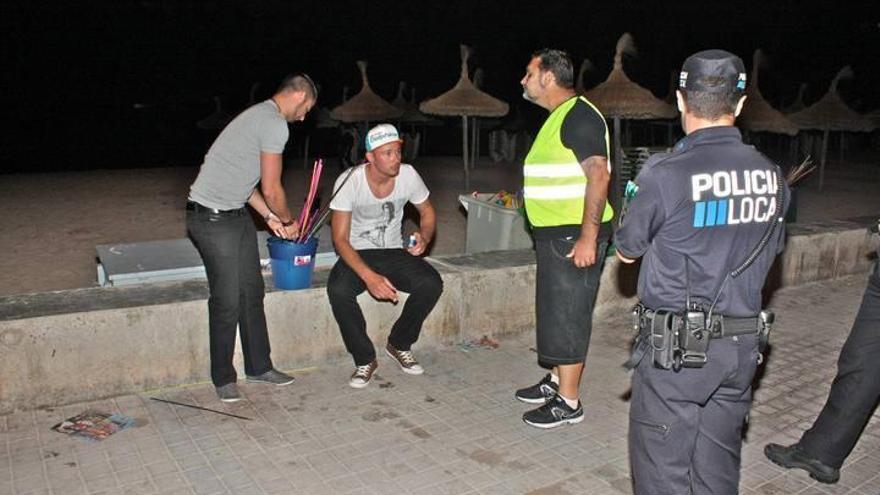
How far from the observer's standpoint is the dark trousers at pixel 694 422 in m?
2.73

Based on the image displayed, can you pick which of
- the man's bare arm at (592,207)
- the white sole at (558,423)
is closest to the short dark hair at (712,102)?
the man's bare arm at (592,207)

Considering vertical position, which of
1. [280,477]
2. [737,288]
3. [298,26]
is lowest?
[280,477]

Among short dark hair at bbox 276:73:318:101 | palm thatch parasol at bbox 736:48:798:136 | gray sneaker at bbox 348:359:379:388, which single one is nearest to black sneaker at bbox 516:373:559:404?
gray sneaker at bbox 348:359:379:388

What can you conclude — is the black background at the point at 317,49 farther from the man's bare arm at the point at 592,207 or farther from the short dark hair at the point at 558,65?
the man's bare arm at the point at 592,207

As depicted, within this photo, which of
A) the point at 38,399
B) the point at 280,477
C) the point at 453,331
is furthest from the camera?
the point at 453,331

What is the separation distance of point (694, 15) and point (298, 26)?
49.9 ft

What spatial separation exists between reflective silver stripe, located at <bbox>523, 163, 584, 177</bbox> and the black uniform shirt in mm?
1168

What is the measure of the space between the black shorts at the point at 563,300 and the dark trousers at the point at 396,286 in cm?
103

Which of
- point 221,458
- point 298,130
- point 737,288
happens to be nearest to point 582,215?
point 737,288

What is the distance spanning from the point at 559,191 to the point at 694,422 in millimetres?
1565

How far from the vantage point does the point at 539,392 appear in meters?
4.66

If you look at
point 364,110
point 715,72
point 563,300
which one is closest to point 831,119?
point 364,110

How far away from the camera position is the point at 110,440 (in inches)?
156

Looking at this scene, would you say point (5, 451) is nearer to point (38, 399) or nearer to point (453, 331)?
point (38, 399)
